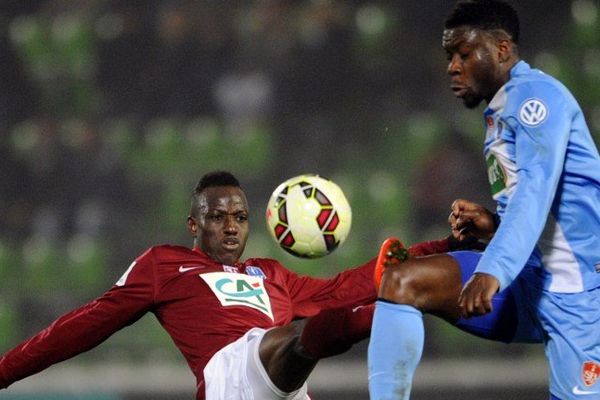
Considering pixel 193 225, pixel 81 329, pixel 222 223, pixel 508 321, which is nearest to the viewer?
pixel 508 321

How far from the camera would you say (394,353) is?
2289mm

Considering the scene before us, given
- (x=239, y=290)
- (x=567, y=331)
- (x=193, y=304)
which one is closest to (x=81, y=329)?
(x=193, y=304)

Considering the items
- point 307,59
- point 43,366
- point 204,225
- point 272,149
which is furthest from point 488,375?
point 43,366

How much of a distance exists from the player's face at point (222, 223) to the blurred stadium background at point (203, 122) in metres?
3.02

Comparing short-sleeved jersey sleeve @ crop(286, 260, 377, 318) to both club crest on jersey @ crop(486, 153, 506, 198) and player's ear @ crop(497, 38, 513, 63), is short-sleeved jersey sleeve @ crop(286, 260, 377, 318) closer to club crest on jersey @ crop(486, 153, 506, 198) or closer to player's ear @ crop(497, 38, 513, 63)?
club crest on jersey @ crop(486, 153, 506, 198)

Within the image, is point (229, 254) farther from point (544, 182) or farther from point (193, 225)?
point (544, 182)

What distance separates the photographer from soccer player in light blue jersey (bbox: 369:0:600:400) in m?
2.29

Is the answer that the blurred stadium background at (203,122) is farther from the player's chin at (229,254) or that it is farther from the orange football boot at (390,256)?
the orange football boot at (390,256)

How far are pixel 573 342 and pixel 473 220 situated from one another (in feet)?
1.47

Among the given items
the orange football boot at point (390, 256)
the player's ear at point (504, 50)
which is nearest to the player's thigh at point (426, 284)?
the orange football boot at point (390, 256)

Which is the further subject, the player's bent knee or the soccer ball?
the soccer ball

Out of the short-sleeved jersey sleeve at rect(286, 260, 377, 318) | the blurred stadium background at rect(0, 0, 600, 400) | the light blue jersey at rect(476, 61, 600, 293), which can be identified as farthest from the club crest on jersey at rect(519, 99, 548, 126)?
the blurred stadium background at rect(0, 0, 600, 400)

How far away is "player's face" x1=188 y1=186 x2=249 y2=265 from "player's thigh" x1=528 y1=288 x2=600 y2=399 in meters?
1.36

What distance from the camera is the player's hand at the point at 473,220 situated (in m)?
2.72
